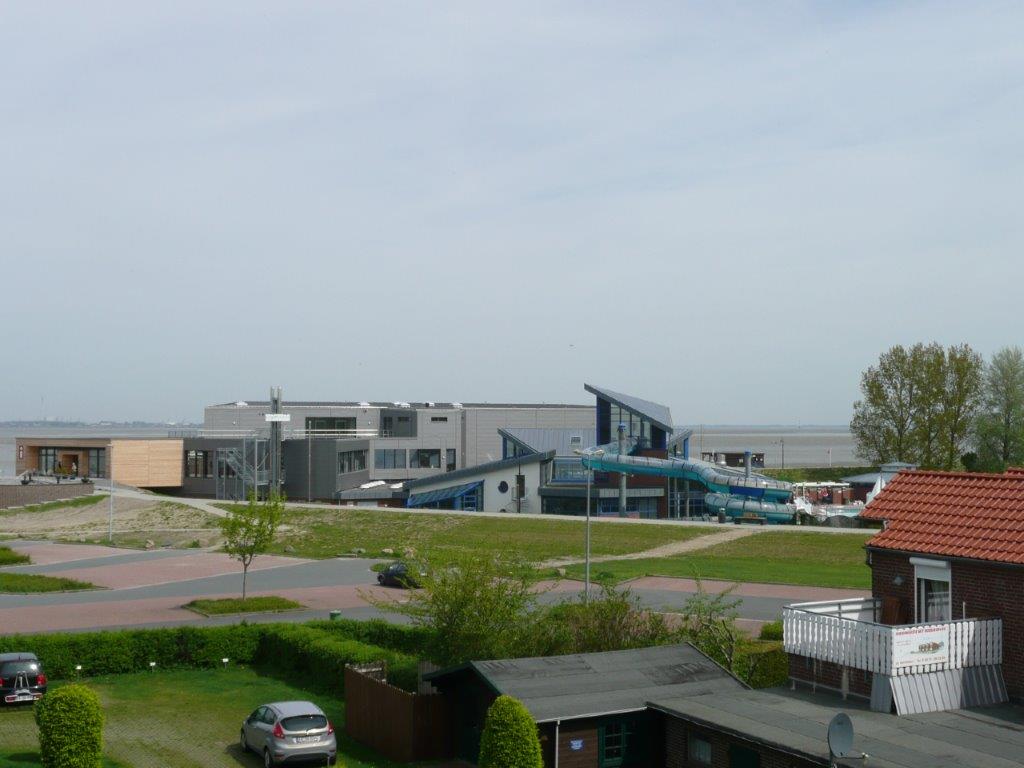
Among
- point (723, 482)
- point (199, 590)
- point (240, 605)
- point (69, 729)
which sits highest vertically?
point (723, 482)

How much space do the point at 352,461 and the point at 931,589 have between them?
77.0 metres

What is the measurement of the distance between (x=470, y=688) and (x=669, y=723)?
445cm

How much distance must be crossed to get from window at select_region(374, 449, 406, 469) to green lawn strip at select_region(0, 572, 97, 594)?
5191 cm

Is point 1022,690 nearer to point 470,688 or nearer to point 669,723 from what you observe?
point 669,723

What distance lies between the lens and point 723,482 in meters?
75.1

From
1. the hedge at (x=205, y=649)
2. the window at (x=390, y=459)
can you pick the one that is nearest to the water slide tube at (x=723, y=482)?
the window at (x=390, y=459)

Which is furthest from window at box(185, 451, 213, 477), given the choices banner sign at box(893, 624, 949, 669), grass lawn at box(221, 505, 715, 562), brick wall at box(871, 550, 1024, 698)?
banner sign at box(893, 624, 949, 669)

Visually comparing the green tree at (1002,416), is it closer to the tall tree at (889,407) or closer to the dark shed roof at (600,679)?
the tall tree at (889,407)

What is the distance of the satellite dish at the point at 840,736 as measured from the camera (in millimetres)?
Answer: 16297

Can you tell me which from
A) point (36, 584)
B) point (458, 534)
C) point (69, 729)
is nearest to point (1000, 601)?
point (69, 729)

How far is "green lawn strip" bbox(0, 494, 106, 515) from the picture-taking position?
7950 centimetres

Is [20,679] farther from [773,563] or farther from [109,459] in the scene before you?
[109,459]

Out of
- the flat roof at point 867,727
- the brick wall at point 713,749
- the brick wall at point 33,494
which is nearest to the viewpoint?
the flat roof at point 867,727

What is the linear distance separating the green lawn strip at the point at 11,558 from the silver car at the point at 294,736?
37.1 metres
